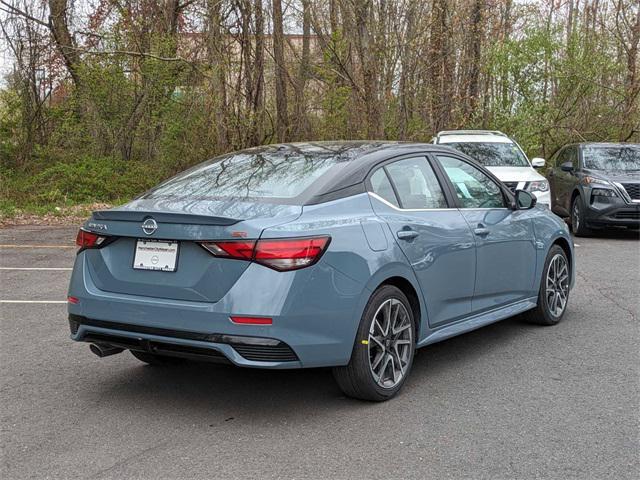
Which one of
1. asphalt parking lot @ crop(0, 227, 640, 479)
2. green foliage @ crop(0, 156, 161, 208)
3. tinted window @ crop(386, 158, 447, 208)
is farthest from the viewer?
green foliage @ crop(0, 156, 161, 208)

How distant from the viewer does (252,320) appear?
4.08m

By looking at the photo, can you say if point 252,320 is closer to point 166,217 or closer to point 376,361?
point 166,217

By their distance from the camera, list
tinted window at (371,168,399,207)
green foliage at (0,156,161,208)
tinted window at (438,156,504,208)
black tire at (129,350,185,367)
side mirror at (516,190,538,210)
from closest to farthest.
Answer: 1. tinted window at (371,168,399,207)
2. black tire at (129,350,185,367)
3. tinted window at (438,156,504,208)
4. side mirror at (516,190,538,210)
5. green foliage at (0,156,161,208)

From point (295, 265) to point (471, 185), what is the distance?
2366 millimetres

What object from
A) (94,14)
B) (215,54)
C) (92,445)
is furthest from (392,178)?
(94,14)

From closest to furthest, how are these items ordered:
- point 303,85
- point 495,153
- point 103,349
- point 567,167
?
1. point 103,349
2. point 495,153
3. point 567,167
4. point 303,85

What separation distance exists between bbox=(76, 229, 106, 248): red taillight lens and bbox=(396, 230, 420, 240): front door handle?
179 centimetres

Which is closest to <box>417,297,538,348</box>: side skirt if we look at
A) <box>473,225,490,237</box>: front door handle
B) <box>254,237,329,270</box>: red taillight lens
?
<box>473,225,490,237</box>: front door handle

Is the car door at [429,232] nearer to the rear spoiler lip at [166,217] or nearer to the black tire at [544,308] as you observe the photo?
the rear spoiler lip at [166,217]

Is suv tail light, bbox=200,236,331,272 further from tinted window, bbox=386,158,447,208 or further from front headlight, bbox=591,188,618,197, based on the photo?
front headlight, bbox=591,188,618,197

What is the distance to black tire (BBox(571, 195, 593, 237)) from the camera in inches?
545

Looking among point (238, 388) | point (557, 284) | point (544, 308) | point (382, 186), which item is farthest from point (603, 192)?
point (238, 388)

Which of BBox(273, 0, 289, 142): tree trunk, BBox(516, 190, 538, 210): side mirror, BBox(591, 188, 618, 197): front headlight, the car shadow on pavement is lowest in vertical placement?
the car shadow on pavement

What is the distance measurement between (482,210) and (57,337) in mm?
3531
